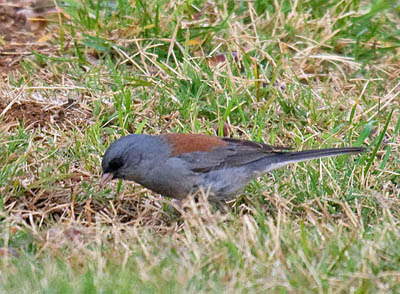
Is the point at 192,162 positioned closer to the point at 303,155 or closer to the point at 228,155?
the point at 228,155

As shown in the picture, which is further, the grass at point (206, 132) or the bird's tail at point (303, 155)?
the bird's tail at point (303, 155)

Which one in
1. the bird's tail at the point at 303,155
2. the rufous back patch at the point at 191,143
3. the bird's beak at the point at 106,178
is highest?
the rufous back patch at the point at 191,143

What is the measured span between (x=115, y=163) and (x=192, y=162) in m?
0.45

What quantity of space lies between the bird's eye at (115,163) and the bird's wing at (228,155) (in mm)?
347

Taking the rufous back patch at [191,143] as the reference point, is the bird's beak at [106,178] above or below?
below

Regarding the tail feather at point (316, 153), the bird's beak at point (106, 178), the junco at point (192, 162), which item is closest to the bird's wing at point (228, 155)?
the junco at point (192, 162)

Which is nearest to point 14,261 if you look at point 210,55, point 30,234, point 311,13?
point 30,234

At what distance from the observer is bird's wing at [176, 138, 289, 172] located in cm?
460

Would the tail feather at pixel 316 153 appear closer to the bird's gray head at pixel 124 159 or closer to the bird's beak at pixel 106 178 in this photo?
the bird's gray head at pixel 124 159

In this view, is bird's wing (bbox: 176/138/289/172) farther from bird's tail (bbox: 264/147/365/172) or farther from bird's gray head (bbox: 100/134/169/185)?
bird's gray head (bbox: 100/134/169/185)

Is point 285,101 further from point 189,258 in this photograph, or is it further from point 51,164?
point 189,258

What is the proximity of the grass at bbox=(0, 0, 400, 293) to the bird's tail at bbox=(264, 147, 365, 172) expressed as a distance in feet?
0.58

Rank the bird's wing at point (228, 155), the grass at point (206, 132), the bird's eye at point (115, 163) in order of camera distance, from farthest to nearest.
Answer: the bird's wing at point (228, 155), the bird's eye at point (115, 163), the grass at point (206, 132)

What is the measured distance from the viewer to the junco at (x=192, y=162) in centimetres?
449
